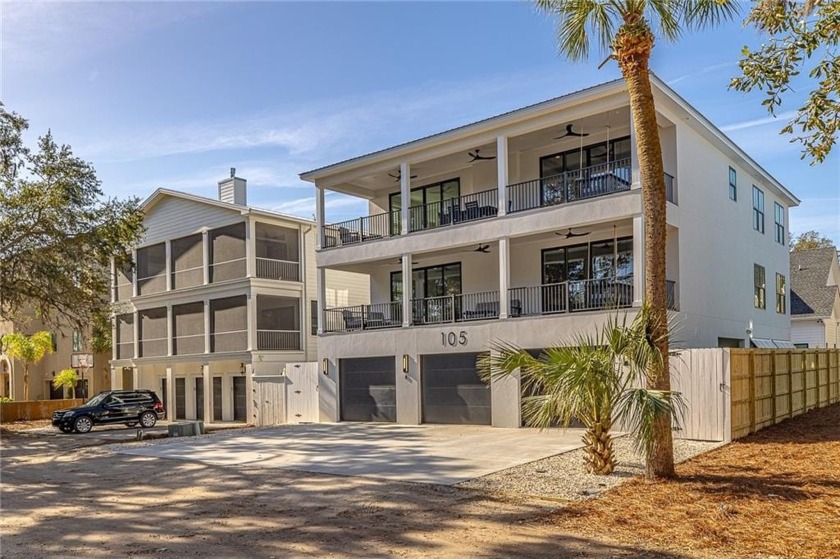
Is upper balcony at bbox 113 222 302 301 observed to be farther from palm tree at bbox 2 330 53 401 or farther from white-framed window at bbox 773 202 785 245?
white-framed window at bbox 773 202 785 245

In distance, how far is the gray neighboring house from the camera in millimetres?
32750

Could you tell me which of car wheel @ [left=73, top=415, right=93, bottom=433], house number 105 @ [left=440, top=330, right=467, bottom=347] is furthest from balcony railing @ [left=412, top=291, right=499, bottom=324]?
car wheel @ [left=73, top=415, right=93, bottom=433]

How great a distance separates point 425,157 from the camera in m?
22.3

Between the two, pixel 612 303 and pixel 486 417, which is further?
pixel 486 417

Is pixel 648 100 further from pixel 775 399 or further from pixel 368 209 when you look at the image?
pixel 368 209

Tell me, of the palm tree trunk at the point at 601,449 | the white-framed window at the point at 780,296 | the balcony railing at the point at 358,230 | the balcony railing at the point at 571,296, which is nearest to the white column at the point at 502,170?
the balcony railing at the point at 571,296

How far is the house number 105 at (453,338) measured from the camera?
20797mm

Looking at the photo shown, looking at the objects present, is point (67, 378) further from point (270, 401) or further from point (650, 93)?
point (650, 93)

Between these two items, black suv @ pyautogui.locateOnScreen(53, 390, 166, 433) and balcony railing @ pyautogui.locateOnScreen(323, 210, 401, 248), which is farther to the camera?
balcony railing @ pyautogui.locateOnScreen(323, 210, 401, 248)

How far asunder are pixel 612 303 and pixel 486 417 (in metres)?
5.11

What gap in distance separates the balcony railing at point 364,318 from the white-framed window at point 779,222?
52.5ft

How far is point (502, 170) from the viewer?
2023 centimetres

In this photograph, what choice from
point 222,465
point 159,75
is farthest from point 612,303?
point 159,75

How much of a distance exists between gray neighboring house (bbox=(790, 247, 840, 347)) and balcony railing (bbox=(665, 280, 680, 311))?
17667mm
